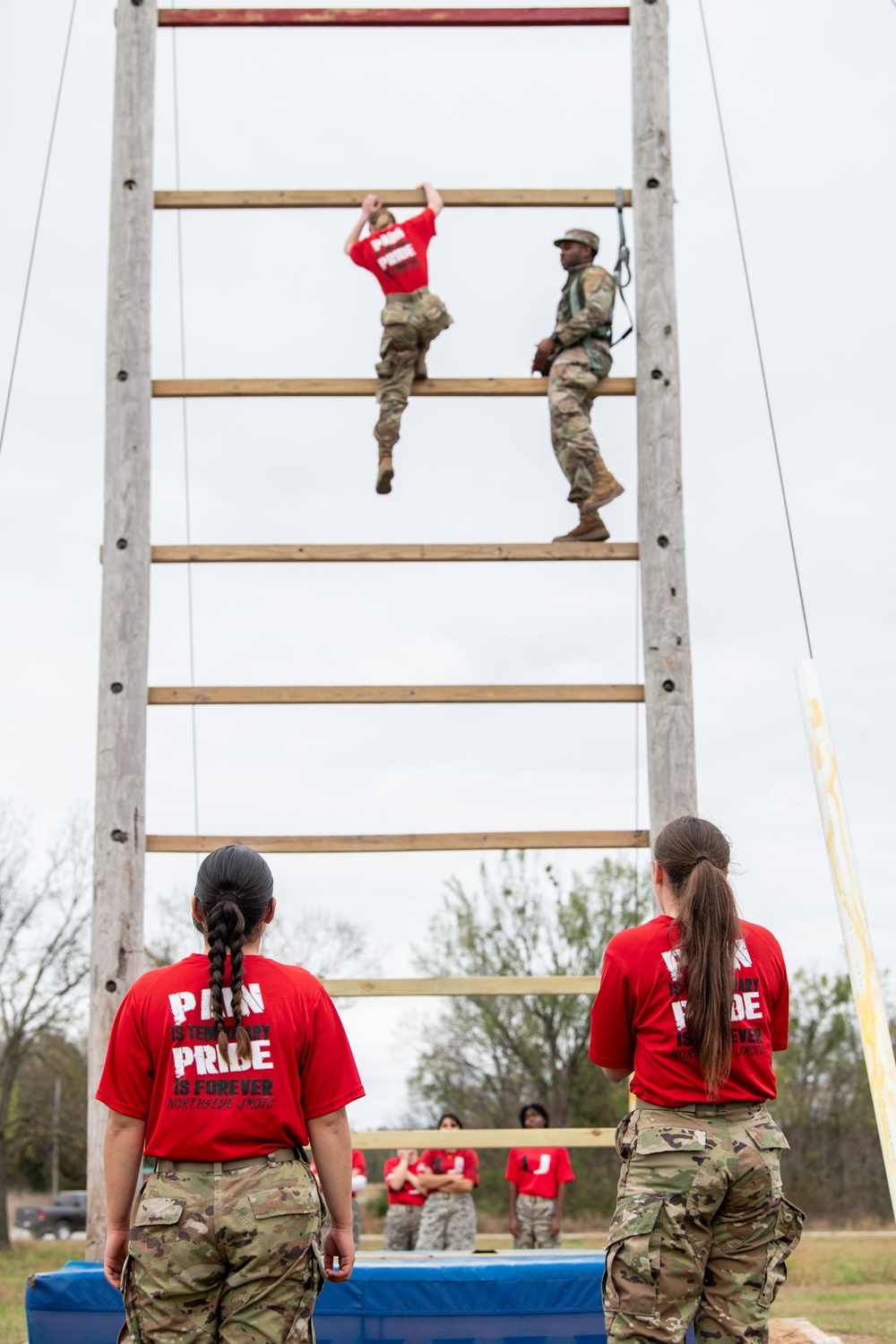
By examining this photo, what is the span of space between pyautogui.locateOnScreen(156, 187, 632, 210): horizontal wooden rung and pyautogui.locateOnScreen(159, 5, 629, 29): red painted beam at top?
798 millimetres

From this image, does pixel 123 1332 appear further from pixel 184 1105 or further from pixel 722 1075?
pixel 722 1075

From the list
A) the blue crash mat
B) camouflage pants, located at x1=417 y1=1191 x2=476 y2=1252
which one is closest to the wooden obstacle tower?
the blue crash mat

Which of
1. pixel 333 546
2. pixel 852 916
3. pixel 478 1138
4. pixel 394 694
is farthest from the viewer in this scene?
pixel 333 546

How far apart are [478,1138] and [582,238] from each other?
3.49 metres

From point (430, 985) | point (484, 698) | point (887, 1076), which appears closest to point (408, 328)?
point (484, 698)

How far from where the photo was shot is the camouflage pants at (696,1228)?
269 cm

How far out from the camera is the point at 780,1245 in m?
2.81

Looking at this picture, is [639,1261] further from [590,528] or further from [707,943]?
[590,528]

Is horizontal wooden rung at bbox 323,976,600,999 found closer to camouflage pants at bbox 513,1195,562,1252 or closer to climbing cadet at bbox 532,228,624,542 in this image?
climbing cadet at bbox 532,228,624,542

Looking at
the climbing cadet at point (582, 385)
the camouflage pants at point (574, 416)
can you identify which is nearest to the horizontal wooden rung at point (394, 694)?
the climbing cadet at point (582, 385)

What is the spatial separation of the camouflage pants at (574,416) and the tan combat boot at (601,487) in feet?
0.08

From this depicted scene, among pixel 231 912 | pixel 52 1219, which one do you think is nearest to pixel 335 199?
pixel 231 912

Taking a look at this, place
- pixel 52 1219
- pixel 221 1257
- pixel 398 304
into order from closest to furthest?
pixel 221 1257, pixel 398 304, pixel 52 1219

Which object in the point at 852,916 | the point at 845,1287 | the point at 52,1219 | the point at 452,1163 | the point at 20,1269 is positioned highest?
the point at 852,916
